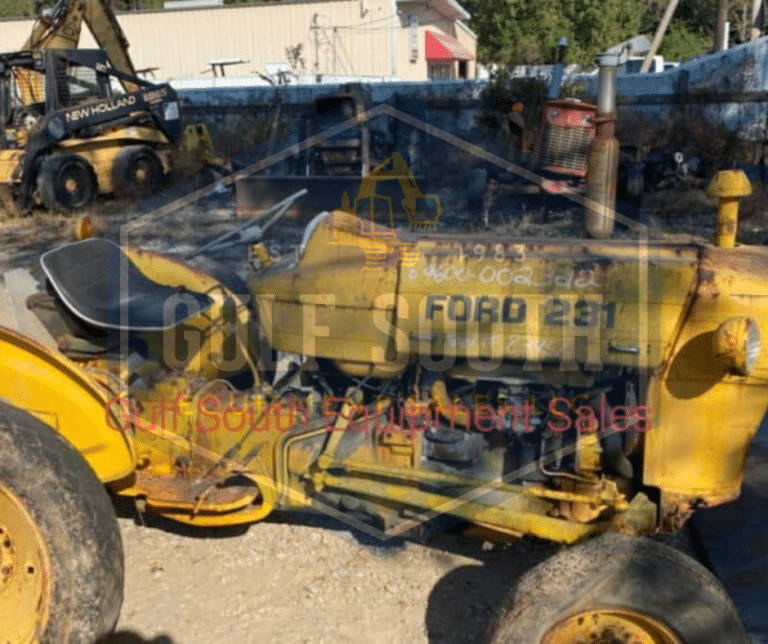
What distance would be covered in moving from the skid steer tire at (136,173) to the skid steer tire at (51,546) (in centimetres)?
985

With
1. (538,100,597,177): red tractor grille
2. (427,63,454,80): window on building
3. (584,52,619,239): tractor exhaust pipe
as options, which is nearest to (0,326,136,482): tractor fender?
(584,52,619,239): tractor exhaust pipe

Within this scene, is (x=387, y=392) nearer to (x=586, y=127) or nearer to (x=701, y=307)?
(x=701, y=307)

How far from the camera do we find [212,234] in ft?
32.2

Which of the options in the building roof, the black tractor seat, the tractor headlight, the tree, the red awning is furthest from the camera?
the red awning

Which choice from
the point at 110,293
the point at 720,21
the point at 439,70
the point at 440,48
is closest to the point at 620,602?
the point at 110,293

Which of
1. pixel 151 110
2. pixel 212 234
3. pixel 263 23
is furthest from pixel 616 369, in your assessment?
pixel 263 23

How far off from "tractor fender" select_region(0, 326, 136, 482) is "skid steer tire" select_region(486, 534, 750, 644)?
1.45 meters

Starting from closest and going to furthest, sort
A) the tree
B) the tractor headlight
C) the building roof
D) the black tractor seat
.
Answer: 1. the tractor headlight
2. the black tractor seat
3. the tree
4. the building roof

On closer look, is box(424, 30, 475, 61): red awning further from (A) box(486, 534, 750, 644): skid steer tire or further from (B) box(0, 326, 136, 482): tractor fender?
(A) box(486, 534, 750, 644): skid steer tire

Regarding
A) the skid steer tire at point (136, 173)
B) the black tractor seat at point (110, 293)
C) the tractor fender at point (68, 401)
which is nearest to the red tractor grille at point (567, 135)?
the skid steer tire at point (136, 173)

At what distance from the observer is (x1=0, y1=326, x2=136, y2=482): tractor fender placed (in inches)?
116

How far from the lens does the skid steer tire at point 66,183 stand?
10.9 meters
